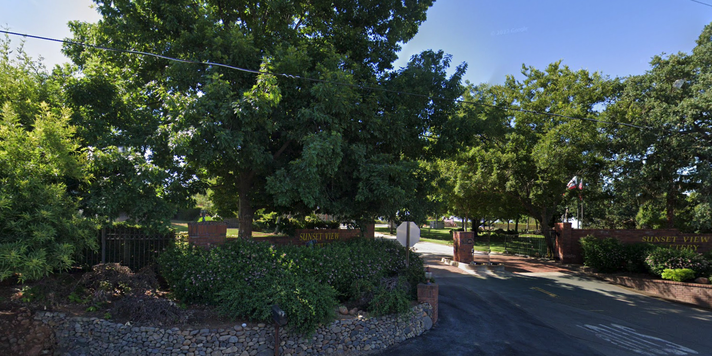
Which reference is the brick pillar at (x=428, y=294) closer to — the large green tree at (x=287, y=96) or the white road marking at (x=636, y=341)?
the large green tree at (x=287, y=96)

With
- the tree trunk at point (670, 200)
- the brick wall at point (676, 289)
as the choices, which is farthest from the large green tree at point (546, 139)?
the brick wall at point (676, 289)

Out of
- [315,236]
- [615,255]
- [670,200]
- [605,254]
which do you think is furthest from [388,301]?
[670,200]

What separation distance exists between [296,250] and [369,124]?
361cm

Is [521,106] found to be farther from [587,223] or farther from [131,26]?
[587,223]

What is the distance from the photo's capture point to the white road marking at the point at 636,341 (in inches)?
288

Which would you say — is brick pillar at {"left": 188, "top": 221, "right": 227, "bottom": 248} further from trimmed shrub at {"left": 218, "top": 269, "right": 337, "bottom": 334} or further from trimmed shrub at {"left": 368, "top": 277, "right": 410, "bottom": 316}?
trimmed shrub at {"left": 368, "top": 277, "right": 410, "bottom": 316}

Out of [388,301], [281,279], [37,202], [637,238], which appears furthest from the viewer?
[637,238]

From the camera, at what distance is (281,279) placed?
6582 mm

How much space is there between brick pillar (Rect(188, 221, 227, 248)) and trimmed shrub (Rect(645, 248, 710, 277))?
1481 centimetres

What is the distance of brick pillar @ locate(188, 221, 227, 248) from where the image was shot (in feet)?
24.2

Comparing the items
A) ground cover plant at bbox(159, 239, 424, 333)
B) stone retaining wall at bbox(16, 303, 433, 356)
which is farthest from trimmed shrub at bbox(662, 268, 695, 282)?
stone retaining wall at bbox(16, 303, 433, 356)

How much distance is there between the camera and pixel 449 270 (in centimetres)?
1570

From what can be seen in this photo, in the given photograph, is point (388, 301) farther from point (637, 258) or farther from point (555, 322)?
point (637, 258)

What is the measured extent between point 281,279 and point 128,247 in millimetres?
4244
